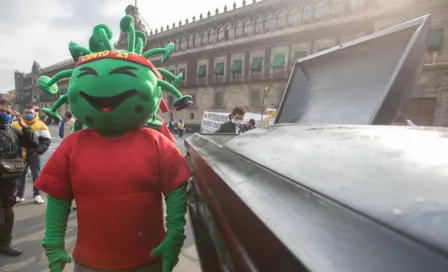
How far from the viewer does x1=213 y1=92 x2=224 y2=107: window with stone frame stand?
32281 mm

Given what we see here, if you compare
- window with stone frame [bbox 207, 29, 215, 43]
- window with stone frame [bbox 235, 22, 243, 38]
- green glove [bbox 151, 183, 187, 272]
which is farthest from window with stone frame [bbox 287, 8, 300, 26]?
green glove [bbox 151, 183, 187, 272]

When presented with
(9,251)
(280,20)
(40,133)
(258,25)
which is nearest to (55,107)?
(9,251)

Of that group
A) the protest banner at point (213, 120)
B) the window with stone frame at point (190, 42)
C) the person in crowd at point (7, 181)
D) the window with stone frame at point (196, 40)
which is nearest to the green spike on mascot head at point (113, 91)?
the person in crowd at point (7, 181)

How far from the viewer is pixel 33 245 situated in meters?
3.05

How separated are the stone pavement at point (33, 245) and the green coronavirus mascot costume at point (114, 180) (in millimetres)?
1432

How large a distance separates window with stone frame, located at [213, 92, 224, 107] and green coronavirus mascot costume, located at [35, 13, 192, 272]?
30972 mm

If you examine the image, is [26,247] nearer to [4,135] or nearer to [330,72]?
[4,135]

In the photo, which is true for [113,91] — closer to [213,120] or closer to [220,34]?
[213,120]

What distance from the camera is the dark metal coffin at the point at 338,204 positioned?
1.56 ft

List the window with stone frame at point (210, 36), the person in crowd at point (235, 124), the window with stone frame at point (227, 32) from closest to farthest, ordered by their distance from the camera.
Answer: the person in crowd at point (235, 124) < the window with stone frame at point (227, 32) < the window with stone frame at point (210, 36)

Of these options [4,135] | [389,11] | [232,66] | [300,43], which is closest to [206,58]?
[232,66]

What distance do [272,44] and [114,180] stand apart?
95.8 feet

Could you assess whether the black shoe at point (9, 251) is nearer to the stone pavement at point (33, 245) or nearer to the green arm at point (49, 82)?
the stone pavement at point (33, 245)

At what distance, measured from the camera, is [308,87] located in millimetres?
2893
